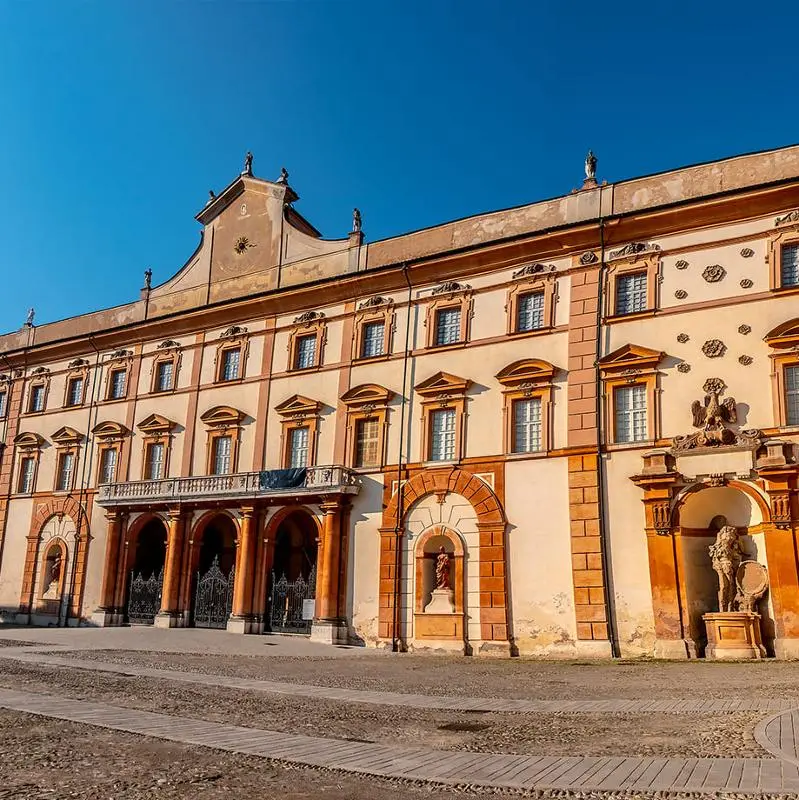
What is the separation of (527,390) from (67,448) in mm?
23009

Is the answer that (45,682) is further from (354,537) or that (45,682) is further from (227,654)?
(354,537)

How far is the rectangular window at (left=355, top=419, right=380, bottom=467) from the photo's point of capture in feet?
93.7

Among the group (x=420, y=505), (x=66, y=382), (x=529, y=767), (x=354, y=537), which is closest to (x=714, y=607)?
(x=420, y=505)

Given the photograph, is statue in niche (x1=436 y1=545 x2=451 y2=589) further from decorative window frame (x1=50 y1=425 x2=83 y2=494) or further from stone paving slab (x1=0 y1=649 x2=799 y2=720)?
decorative window frame (x1=50 y1=425 x2=83 y2=494)

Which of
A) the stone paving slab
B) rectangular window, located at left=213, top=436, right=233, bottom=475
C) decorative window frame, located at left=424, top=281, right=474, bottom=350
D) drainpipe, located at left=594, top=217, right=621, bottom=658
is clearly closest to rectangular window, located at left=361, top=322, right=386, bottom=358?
decorative window frame, located at left=424, top=281, right=474, bottom=350

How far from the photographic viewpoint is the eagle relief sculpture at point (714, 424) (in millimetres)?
22000

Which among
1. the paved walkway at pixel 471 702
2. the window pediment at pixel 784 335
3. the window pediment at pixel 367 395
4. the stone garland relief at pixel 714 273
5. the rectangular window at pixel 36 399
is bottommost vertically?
the paved walkway at pixel 471 702

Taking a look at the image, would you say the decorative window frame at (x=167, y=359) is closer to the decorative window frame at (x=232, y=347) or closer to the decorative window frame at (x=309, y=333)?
the decorative window frame at (x=232, y=347)

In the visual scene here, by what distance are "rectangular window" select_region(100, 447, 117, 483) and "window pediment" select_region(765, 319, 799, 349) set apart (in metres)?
26.9

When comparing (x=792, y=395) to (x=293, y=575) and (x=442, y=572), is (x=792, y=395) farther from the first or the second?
(x=293, y=575)

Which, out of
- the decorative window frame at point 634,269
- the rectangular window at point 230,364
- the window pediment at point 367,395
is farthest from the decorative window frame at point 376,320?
the decorative window frame at point 634,269

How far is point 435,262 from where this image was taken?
28562mm

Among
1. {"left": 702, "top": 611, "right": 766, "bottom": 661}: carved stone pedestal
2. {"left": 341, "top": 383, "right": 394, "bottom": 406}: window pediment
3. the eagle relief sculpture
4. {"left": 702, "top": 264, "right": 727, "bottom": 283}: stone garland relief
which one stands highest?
{"left": 702, "top": 264, "right": 727, "bottom": 283}: stone garland relief

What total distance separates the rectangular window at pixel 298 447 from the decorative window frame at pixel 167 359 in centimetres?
711
